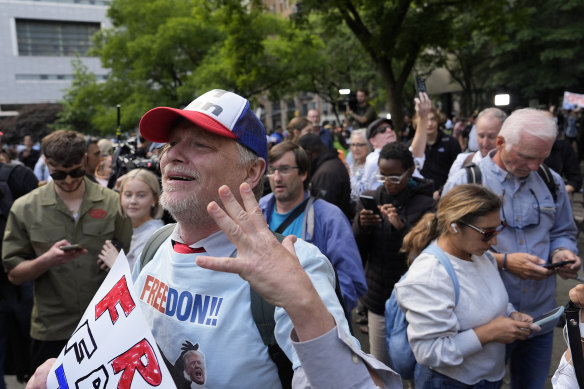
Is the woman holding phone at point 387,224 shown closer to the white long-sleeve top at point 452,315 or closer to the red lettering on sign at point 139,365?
the white long-sleeve top at point 452,315

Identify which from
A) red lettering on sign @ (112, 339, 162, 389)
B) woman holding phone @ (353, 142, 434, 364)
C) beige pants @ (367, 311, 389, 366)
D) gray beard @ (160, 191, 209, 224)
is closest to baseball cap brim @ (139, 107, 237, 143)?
gray beard @ (160, 191, 209, 224)

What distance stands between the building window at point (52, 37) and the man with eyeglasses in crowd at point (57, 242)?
69.4m

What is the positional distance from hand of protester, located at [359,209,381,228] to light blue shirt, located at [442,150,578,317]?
84 cm

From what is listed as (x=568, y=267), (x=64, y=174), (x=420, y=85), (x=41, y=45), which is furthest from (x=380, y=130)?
(x=41, y=45)

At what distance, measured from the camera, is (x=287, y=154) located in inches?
135

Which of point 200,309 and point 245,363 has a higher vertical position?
point 200,309

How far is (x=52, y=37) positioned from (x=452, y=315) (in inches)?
3026

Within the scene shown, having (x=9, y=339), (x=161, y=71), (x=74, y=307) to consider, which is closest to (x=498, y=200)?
(x=74, y=307)

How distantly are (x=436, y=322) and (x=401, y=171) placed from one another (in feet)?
5.10

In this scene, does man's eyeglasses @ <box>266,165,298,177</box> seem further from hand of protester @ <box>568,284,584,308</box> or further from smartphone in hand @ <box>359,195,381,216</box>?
hand of protester @ <box>568,284,584,308</box>

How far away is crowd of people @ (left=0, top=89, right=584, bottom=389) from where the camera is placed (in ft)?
3.97

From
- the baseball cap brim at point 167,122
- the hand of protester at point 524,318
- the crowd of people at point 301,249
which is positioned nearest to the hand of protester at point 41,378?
the crowd of people at point 301,249

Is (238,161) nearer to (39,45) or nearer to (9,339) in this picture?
(9,339)

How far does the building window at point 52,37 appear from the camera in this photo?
65688 millimetres
